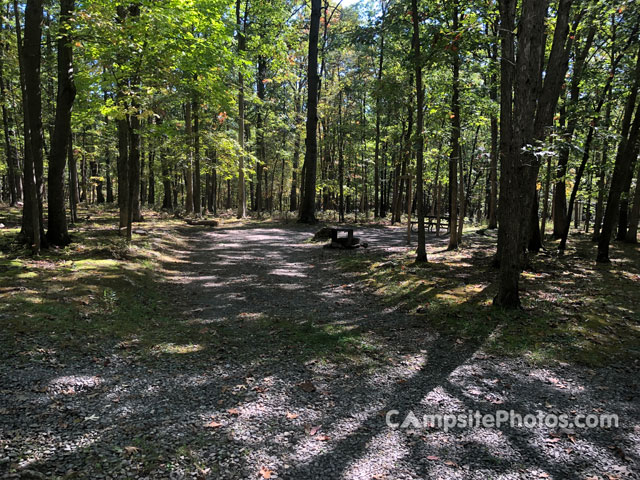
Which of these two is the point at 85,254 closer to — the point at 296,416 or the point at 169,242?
the point at 169,242

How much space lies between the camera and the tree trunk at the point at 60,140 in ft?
28.6

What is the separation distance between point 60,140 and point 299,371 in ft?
27.9

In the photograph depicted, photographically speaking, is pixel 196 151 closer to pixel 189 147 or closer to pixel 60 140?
pixel 189 147

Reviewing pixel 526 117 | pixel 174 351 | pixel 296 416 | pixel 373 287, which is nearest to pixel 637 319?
pixel 526 117

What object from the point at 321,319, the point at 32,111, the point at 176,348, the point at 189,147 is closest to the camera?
the point at 176,348

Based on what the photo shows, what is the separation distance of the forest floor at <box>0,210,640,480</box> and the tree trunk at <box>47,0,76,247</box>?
2.75 feet

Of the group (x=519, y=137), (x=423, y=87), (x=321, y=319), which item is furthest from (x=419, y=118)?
(x=321, y=319)

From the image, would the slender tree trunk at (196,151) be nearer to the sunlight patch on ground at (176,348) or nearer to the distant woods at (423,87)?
the distant woods at (423,87)

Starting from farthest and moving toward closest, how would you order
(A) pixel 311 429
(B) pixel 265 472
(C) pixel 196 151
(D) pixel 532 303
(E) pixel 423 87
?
(C) pixel 196 151, (E) pixel 423 87, (D) pixel 532 303, (A) pixel 311 429, (B) pixel 265 472

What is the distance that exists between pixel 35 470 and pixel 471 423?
3516mm

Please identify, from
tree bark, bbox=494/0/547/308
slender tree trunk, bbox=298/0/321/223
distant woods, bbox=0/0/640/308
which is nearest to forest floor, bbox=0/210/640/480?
tree bark, bbox=494/0/547/308

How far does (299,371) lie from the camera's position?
4.34 meters

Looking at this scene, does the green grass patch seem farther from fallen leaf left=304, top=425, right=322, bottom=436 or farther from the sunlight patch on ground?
the sunlight patch on ground

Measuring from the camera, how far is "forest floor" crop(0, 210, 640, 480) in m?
2.83
